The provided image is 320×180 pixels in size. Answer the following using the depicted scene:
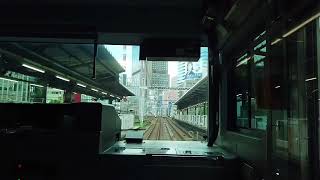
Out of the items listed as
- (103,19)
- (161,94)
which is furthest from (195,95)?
(103,19)

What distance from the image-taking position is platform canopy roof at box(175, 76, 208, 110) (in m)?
4.33

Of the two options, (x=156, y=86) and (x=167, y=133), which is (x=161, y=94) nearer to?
(x=156, y=86)

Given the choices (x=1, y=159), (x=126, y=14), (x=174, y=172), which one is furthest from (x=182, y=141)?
(x=1, y=159)

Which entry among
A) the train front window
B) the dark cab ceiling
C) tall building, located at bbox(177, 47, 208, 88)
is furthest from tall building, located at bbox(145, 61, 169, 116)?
the dark cab ceiling

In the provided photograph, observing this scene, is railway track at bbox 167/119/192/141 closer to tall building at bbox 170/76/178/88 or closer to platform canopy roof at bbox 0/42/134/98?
tall building at bbox 170/76/178/88

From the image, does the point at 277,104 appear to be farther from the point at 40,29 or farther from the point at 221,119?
the point at 40,29

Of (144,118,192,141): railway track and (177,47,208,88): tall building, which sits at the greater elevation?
(177,47,208,88): tall building

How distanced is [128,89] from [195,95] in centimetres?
91

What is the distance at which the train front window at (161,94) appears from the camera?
414 cm

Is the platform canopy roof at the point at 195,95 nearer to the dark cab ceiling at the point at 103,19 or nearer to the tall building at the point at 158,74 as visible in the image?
the tall building at the point at 158,74

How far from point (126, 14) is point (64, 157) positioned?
1.91 metres

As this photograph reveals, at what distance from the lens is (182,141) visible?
4.41 meters

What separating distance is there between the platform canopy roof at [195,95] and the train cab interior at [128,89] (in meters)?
0.02

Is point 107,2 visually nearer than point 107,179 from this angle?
No
